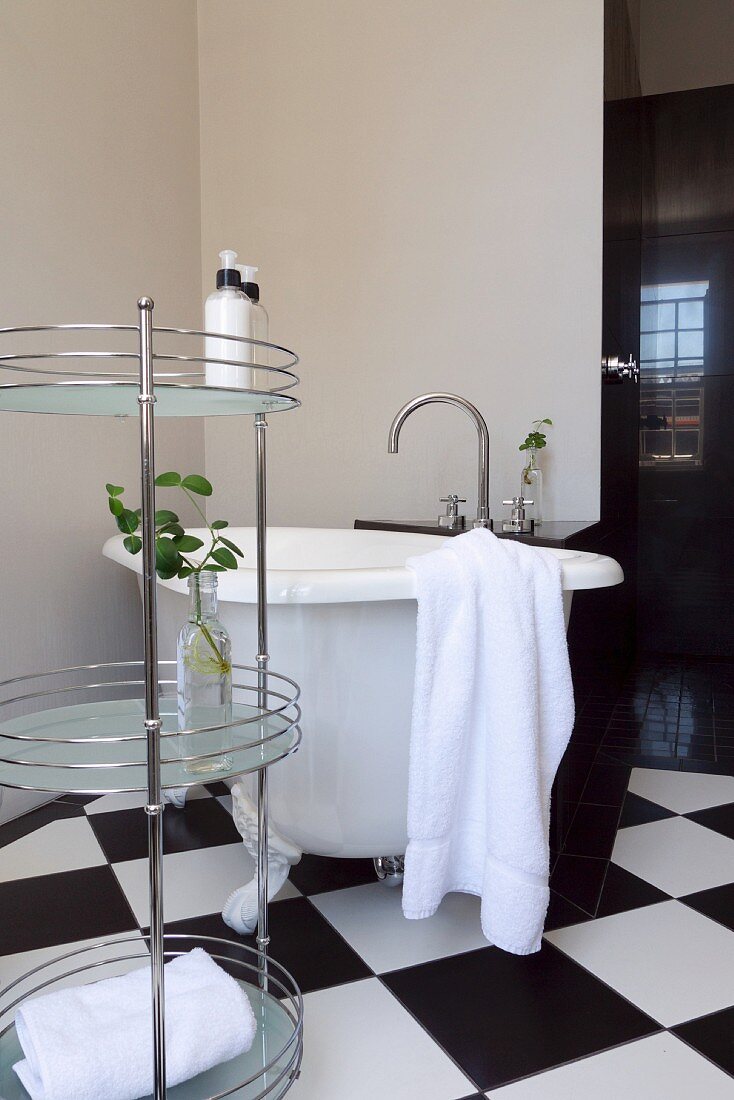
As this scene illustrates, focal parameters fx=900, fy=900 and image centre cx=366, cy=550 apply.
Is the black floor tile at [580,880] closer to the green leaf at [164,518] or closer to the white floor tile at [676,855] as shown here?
the white floor tile at [676,855]

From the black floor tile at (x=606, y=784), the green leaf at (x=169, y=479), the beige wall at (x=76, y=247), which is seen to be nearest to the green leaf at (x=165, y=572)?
the green leaf at (x=169, y=479)

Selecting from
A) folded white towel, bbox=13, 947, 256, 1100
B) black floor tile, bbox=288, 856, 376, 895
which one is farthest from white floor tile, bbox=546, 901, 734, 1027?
folded white towel, bbox=13, 947, 256, 1100

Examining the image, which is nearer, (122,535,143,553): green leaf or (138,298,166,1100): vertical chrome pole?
(138,298,166,1100): vertical chrome pole

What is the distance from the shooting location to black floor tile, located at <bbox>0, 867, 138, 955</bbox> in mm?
1455

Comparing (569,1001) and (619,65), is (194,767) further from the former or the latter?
(619,65)

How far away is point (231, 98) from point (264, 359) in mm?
2042

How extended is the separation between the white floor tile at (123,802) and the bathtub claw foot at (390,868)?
64cm

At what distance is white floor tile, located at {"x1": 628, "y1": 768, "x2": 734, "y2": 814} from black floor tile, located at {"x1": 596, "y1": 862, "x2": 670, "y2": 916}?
38 centimetres

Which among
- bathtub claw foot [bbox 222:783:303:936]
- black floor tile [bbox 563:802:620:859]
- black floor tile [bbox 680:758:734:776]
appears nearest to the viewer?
bathtub claw foot [bbox 222:783:303:936]

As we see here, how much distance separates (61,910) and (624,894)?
3.22 feet

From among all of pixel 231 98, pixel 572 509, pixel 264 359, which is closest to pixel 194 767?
pixel 264 359

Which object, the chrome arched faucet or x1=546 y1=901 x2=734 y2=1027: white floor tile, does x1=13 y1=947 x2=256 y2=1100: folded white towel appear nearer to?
x1=546 y1=901 x2=734 y2=1027: white floor tile

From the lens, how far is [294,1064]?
40.8 inches

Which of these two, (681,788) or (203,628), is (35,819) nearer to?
(203,628)
